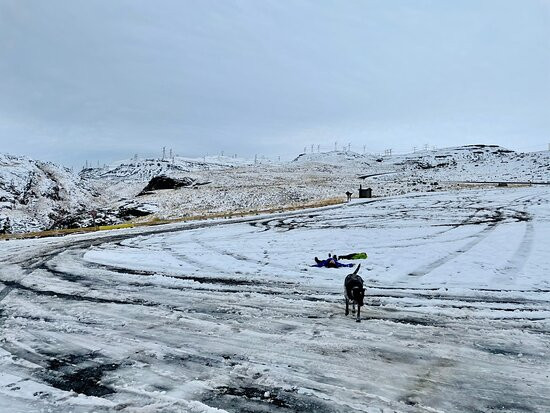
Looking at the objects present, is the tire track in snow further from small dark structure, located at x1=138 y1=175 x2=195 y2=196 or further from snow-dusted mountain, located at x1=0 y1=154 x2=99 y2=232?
small dark structure, located at x1=138 y1=175 x2=195 y2=196

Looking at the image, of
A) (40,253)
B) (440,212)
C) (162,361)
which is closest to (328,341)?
(162,361)

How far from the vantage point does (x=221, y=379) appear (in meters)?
4.48

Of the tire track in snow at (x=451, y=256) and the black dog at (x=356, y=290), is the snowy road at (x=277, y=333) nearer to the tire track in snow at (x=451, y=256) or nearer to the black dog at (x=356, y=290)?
the tire track in snow at (x=451, y=256)

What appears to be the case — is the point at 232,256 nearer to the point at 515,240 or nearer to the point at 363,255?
the point at 363,255

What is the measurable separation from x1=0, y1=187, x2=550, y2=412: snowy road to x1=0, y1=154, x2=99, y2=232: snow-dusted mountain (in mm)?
28612

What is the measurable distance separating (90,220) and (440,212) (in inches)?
1216

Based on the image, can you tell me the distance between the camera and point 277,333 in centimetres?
595

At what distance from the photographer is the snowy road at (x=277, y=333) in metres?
4.11

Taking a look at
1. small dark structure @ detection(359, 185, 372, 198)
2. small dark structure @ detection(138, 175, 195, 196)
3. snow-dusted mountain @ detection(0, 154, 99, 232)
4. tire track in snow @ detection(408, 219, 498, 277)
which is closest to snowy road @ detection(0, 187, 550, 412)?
tire track in snow @ detection(408, 219, 498, 277)

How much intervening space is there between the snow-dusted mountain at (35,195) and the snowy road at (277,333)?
93.9 ft

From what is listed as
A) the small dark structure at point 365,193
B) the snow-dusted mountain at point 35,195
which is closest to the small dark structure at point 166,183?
the snow-dusted mountain at point 35,195

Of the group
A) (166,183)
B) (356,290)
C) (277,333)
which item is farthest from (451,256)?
(166,183)

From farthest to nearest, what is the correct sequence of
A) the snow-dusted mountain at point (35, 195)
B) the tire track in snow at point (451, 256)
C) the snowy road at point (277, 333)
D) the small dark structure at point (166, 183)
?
the small dark structure at point (166, 183) < the snow-dusted mountain at point (35, 195) < the tire track in snow at point (451, 256) < the snowy road at point (277, 333)

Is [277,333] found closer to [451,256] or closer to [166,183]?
[451,256]
